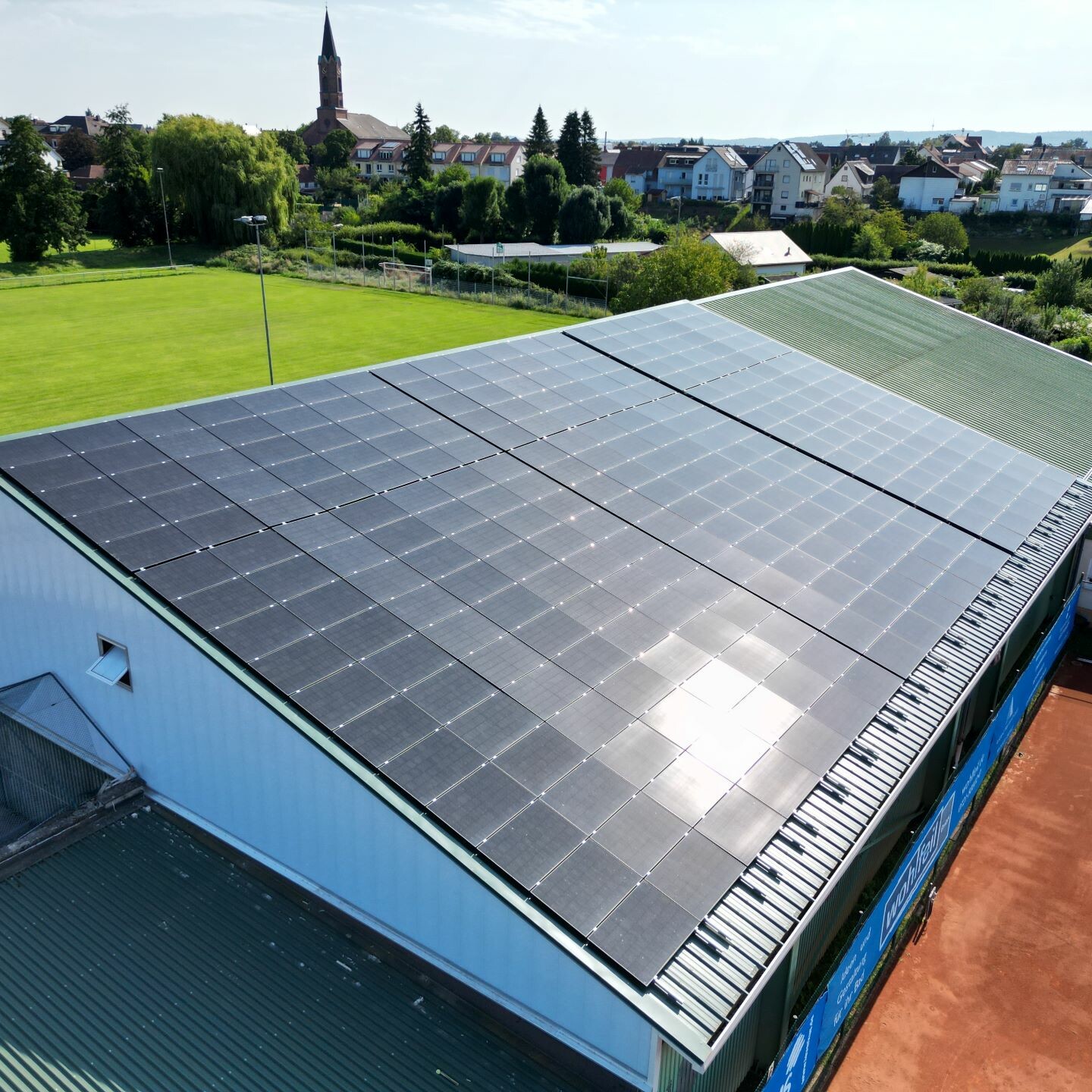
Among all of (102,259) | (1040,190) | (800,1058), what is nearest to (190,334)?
(102,259)

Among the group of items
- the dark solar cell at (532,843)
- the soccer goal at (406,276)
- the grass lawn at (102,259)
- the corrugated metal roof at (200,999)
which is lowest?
the grass lawn at (102,259)

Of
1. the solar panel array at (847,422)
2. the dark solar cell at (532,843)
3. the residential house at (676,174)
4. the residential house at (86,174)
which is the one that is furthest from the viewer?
the residential house at (676,174)

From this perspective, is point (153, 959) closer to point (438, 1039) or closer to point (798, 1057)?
point (438, 1039)

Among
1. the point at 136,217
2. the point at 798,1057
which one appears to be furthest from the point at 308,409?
the point at 136,217

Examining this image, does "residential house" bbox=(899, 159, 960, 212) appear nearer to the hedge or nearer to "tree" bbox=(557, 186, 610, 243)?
the hedge

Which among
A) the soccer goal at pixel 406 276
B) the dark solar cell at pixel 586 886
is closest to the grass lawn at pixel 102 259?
the soccer goal at pixel 406 276

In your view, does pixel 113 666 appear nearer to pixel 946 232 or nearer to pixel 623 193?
pixel 946 232

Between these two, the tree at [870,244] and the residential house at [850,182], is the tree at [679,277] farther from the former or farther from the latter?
the residential house at [850,182]
